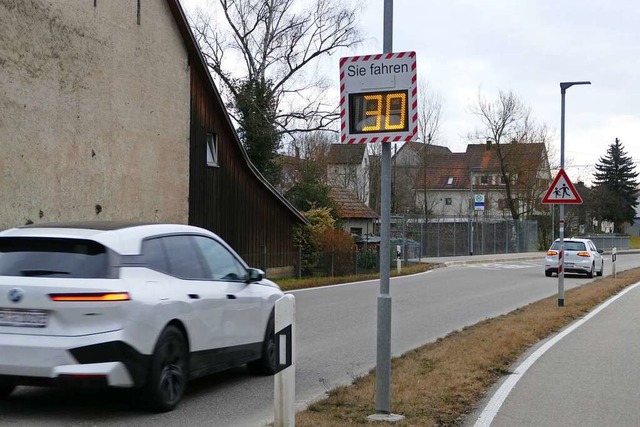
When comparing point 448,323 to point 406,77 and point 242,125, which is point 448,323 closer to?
point 406,77

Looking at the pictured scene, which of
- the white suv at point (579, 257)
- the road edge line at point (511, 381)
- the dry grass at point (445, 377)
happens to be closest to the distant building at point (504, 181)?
the white suv at point (579, 257)

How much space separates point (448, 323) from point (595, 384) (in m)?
6.17

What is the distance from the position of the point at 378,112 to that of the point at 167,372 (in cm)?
291

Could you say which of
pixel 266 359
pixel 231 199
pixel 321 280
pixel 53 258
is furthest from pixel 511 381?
pixel 231 199

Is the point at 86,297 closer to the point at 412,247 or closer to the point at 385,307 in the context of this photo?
the point at 385,307

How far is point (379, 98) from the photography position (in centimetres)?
687

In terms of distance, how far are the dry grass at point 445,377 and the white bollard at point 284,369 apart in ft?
2.99

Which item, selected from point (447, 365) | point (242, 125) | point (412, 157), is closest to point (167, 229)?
point (447, 365)

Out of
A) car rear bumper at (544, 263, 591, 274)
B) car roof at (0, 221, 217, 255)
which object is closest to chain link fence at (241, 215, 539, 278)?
car rear bumper at (544, 263, 591, 274)

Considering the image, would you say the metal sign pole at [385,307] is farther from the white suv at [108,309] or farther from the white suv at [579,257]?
the white suv at [579,257]

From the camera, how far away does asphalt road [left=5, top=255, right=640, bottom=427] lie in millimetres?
7009

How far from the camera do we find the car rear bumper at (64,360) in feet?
21.2

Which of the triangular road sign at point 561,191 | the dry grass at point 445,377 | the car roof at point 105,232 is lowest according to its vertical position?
the dry grass at point 445,377

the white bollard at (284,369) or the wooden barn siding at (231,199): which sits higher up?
the wooden barn siding at (231,199)
